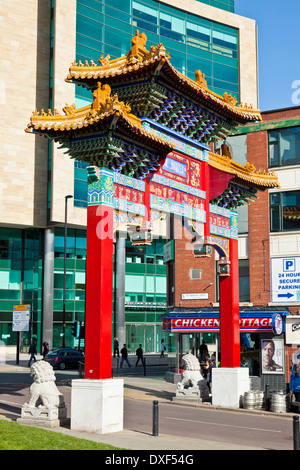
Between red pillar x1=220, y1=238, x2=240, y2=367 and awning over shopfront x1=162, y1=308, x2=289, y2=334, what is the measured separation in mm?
4018

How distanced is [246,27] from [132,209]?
62.7 metres

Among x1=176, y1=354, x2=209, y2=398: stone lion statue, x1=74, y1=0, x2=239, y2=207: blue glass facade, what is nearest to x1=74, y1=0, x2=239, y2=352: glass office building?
x1=74, y1=0, x2=239, y2=207: blue glass facade

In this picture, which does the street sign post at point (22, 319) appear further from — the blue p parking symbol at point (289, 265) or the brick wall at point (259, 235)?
the blue p parking symbol at point (289, 265)

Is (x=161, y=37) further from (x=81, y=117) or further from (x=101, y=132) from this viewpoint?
(x=101, y=132)

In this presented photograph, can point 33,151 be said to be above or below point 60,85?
below

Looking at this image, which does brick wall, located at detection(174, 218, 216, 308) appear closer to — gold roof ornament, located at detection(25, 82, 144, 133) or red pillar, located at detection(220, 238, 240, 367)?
red pillar, located at detection(220, 238, 240, 367)

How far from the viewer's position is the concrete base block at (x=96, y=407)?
15.9m

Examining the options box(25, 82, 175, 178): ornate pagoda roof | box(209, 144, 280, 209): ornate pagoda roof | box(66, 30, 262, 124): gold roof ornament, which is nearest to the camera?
box(25, 82, 175, 178): ornate pagoda roof

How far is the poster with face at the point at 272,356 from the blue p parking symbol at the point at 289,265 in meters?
4.23

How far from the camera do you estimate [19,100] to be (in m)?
58.1

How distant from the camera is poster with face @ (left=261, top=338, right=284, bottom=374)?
28734mm
